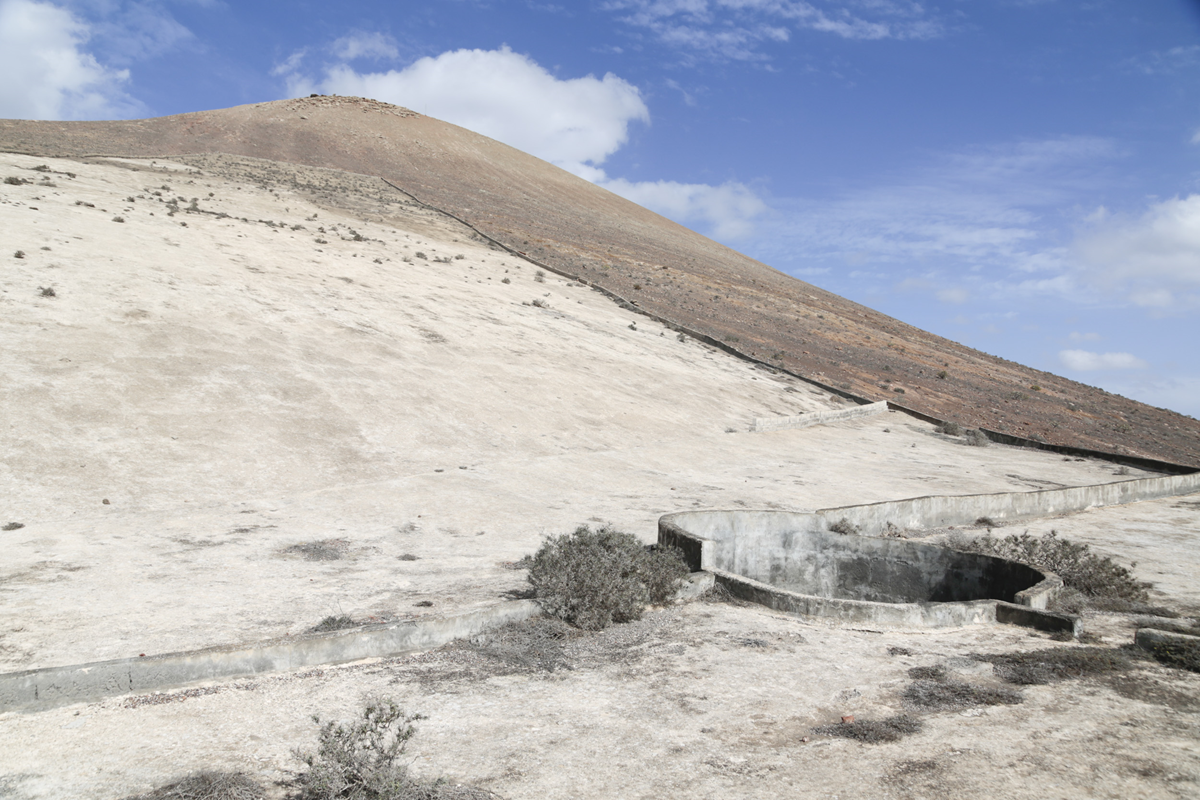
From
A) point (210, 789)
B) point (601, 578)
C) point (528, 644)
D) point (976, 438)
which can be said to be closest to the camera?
point (210, 789)

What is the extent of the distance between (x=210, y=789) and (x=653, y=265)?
1518 inches

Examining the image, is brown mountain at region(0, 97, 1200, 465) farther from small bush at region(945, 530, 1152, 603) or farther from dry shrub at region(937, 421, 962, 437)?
small bush at region(945, 530, 1152, 603)

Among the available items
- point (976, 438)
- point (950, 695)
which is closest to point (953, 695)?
point (950, 695)

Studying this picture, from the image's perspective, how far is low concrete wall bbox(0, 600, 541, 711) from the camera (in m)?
4.99

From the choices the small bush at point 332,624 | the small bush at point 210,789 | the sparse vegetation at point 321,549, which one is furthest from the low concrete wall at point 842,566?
the small bush at point 210,789

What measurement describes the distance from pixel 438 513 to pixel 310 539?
205cm

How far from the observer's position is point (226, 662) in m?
5.55

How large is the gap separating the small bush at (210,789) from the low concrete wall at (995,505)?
27.1ft

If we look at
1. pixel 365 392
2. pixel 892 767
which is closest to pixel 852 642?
pixel 892 767

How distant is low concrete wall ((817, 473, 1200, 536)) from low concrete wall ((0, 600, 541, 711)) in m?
6.15

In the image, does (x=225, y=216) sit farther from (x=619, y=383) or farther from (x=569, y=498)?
(x=569, y=498)

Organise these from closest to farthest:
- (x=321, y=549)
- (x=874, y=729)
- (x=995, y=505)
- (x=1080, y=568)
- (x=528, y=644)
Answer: (x=874, y=729) < (x=528, y=644) < (x=1080, y=568) < (x=321, y=549) < (x=995, y=505)

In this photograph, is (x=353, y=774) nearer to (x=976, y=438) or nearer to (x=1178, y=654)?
(x=1178, y=654)

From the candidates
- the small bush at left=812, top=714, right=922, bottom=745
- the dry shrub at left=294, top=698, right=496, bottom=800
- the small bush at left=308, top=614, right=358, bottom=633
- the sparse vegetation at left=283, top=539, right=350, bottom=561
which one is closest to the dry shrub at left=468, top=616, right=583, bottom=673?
the small bush at left=308, top=614, right=358, bottom=633
